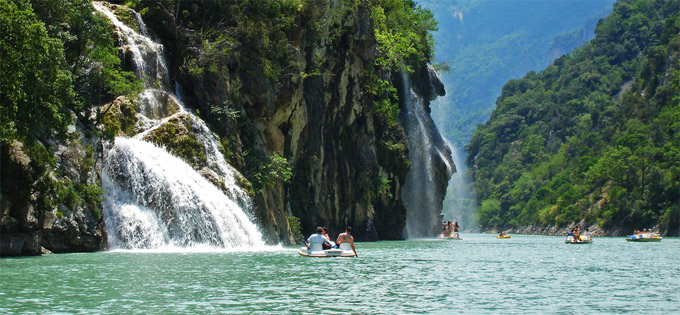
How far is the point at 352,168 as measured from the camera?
63062mm

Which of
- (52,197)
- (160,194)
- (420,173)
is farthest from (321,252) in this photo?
(420,173)

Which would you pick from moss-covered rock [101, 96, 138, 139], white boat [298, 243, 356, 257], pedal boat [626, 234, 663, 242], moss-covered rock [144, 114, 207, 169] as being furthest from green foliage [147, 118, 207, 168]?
pedal boat [626, 234, 663, 242]

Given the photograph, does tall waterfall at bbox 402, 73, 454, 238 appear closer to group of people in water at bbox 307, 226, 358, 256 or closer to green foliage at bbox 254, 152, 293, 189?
green foliage at bbox 254, 152, 293, 189

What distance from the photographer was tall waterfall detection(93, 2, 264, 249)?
32656mm

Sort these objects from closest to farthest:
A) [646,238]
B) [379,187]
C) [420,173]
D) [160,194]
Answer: [160,194], [646,238], [379,187], [420,173]

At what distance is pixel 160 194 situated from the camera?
3366 cm

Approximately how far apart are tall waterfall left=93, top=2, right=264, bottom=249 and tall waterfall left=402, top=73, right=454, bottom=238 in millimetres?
41920

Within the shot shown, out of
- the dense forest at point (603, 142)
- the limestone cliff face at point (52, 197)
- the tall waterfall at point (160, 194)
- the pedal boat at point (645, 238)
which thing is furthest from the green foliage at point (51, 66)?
the dense forest at point (603, 142)

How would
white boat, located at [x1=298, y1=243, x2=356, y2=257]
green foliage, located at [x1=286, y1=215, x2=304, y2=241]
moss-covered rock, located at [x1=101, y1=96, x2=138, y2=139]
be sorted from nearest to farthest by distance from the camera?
1. white boat, located at [x1=298, y1=243, x2=356, y2=257]
2. moss-covered rock, located at [x1=101, y1=96, x2=138, y2=139]
3. green foliage, located at [x1=286, y1=215, x2=304, y2=241]

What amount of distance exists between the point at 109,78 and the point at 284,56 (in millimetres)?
17108

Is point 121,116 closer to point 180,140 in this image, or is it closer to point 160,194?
point 180,140

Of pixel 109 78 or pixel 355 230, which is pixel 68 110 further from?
pixel 355 230

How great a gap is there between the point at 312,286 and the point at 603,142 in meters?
122

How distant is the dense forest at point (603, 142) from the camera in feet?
332
